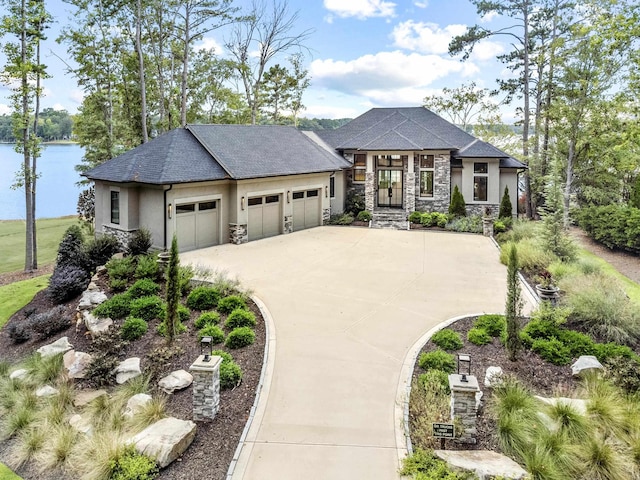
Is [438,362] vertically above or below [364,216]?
below

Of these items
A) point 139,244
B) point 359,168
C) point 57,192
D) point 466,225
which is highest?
point 359,168

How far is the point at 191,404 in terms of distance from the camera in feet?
22.8

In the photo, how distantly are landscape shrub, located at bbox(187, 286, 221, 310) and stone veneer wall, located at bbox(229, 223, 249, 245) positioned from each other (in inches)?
261

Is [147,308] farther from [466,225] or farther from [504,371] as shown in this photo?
[466,225]

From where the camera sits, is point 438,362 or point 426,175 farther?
point 426,175

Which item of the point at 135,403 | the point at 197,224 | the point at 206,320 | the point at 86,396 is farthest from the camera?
the point at 197,224

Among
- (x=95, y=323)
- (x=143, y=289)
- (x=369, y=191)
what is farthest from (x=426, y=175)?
(x=95, y=323)

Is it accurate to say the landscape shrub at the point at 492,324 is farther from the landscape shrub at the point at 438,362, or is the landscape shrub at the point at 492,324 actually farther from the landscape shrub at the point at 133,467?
the landscape shrub at the point at 133,467

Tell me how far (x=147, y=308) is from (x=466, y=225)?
1593 centimetres

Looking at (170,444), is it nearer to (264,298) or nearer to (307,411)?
(307,411)

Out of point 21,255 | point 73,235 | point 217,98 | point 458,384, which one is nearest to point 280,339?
point 458,384

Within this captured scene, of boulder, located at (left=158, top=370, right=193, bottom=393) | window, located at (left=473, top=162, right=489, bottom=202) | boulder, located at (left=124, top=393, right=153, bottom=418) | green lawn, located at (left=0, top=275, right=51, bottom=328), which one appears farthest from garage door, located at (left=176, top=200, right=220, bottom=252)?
window, located at (left=473, top=162, right=489, bottom=202)

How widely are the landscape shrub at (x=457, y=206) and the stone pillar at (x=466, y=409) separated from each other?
17920 millimetres

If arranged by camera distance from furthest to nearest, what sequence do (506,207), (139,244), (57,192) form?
(57,192) → (506,207) → (139,244)
